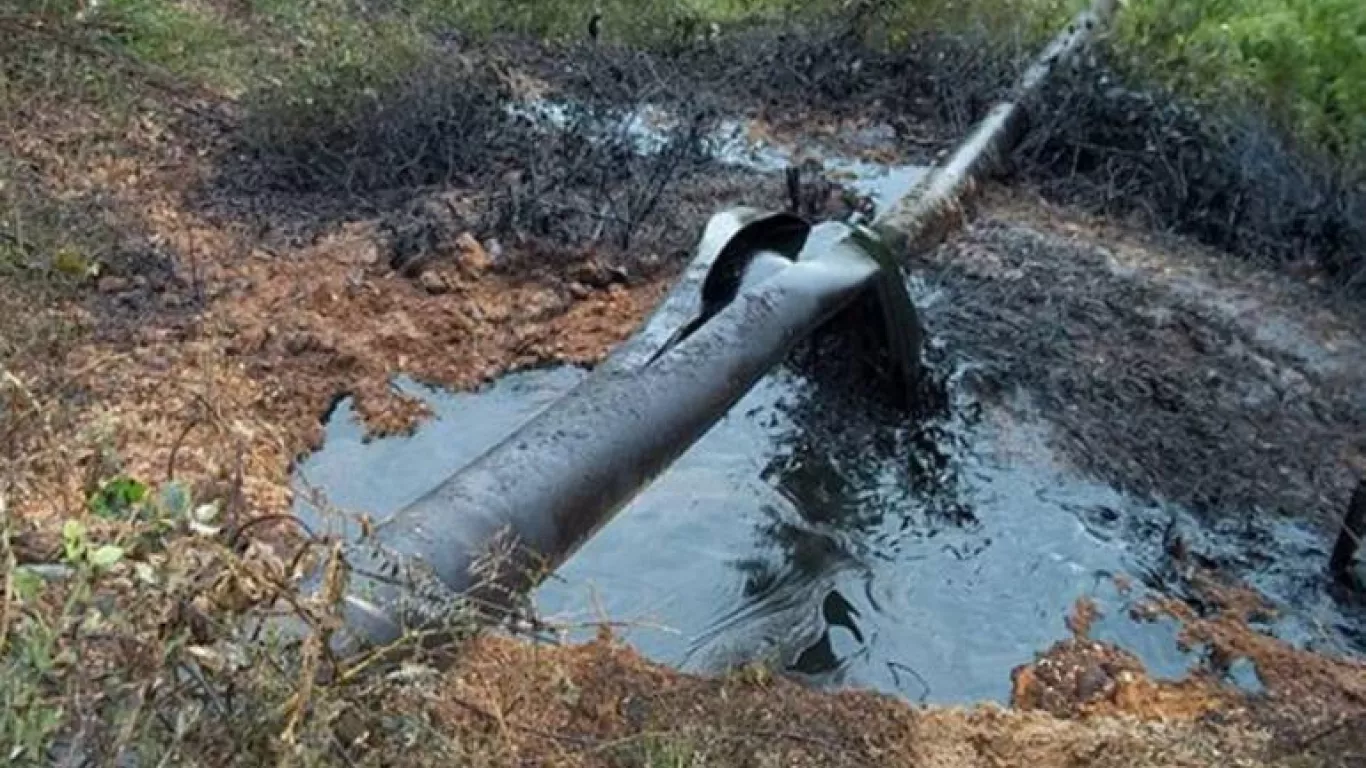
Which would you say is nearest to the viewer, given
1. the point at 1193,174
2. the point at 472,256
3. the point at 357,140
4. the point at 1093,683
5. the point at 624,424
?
the point at 624,424

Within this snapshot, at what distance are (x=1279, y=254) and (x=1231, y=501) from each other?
6.38 ft

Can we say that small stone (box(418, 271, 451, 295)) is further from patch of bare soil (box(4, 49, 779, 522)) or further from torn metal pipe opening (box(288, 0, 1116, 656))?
torn metal pipe opening (box(288, 0, 1116, 656))

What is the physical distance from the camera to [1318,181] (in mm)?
6406

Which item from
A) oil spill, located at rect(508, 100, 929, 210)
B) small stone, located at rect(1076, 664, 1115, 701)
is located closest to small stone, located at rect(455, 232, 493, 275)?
oil spill, located at rect(508, 100, 929, 210)

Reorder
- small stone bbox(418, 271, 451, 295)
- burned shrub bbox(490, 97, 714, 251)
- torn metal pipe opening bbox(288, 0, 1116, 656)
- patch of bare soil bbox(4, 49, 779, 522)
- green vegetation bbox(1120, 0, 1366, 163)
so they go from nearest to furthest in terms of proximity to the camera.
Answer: torn metal pipe opening bbox(288, 0, 1116, 656), patch of bare soil bbox(4, 49, 779, 522), small stone bbox(418, 271, 451, 295), burned shrub bbox(490, 97, 714, 251), green vegetation bbox(1120, 0, 1366, 163)

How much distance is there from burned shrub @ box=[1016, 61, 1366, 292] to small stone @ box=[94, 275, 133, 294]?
12.4 ft

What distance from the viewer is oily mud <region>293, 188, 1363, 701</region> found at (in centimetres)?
407

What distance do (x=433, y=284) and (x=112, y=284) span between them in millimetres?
999

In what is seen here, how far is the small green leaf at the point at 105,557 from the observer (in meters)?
1.79

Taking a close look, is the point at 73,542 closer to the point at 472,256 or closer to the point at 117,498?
the point at 117,498

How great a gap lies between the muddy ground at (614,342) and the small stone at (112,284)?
12mm

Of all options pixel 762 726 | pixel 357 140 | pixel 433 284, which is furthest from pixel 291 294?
pixel 762 726

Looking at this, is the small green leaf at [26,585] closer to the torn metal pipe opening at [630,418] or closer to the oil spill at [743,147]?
the torn metal pipe opening at [630,418]

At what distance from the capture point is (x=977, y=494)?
187 inches
